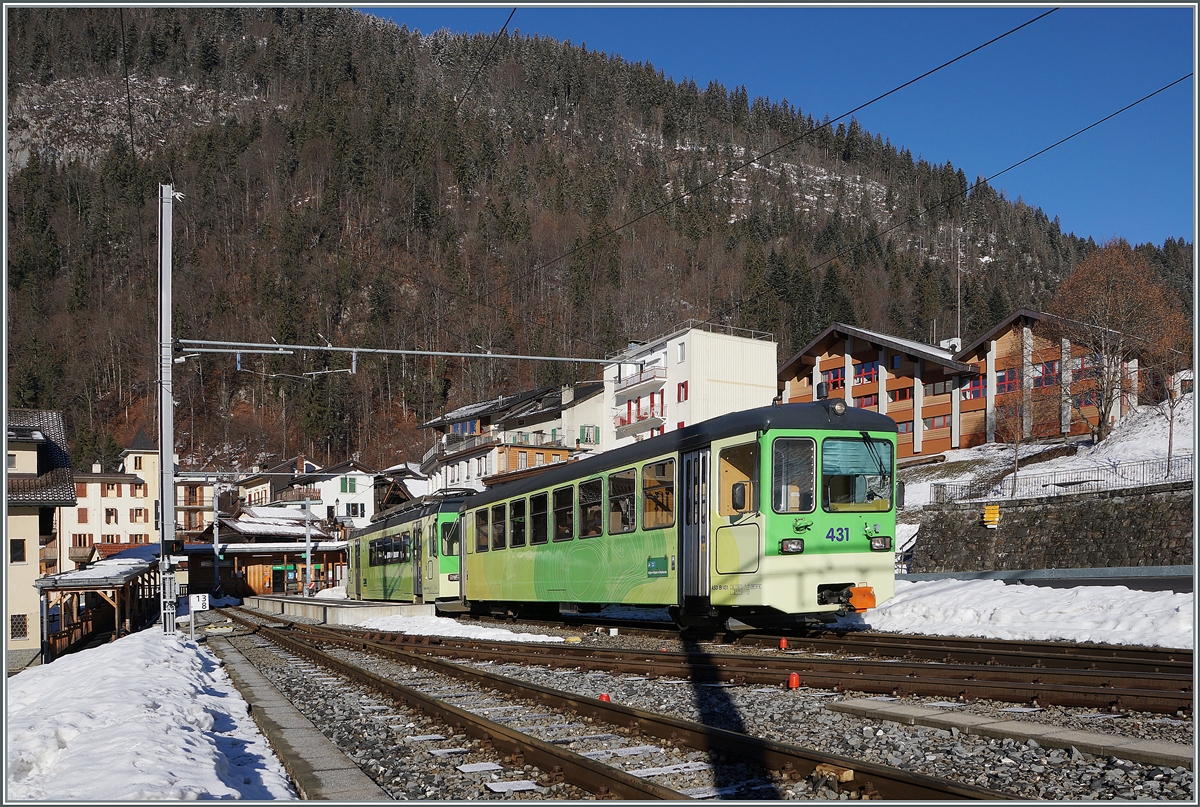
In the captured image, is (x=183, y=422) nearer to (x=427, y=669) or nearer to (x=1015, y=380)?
(x=1015, y=380)

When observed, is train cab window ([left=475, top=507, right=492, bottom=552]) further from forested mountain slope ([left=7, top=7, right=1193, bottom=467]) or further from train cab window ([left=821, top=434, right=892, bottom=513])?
forested mountain slope ([left=7, top=7, right=1193, bottom=467])

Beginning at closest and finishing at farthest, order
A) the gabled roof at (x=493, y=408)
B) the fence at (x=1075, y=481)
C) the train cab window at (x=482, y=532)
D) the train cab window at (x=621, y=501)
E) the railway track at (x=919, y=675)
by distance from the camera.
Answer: the railway track at (x=919, y=675)
the train cab window at (x=621, y=501)
the train cab window at (x=482, y=532)
the fence at (x=1075, y=481)
the gabled roof at (x=493, y=408)

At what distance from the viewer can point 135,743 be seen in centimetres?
610

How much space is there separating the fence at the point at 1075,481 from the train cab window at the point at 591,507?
761 inches

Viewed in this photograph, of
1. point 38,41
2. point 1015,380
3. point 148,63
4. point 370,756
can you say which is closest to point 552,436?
point 1015,380

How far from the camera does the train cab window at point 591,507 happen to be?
1480 centimetres

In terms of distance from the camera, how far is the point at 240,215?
12975cm

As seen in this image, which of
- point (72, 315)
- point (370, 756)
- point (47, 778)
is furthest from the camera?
point (72, 315)

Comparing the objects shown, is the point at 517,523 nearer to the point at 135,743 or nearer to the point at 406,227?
the point at 135,743

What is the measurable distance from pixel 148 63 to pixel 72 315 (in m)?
103

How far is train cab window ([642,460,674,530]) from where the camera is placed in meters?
13.0

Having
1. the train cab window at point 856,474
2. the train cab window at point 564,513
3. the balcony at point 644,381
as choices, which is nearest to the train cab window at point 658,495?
the train cab window at point 856,474

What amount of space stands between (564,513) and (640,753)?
9966 millimetres

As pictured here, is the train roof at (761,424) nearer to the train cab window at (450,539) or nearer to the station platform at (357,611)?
the train cab window at (450,539)
